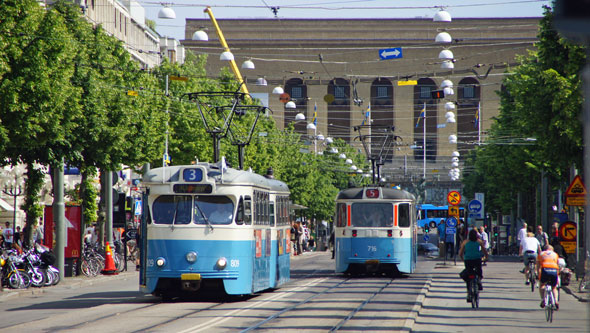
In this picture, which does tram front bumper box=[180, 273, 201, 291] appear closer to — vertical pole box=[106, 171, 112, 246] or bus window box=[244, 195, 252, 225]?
bus window box=[244, 195, 252, 225]

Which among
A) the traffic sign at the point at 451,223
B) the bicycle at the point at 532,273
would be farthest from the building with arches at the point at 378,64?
the bicycle at the point at 532,273

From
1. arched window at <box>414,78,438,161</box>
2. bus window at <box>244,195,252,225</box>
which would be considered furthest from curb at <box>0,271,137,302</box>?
arched window at <box>414,78,438,161</box>

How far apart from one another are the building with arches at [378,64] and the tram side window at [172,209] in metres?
60.0

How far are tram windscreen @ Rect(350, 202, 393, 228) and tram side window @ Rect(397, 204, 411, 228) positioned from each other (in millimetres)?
250

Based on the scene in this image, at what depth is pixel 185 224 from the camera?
63.0ft

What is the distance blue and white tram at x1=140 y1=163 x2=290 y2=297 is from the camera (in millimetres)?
19047

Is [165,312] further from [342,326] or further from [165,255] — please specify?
[342,326]

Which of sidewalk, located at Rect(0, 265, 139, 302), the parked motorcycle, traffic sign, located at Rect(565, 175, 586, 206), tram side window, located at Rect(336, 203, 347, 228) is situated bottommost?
sidewalk, located at Rect(0, 265, 139, 302)

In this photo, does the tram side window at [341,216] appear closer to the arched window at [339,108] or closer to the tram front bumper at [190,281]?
the tram front bumper at [190,281]

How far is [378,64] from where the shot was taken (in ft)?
274

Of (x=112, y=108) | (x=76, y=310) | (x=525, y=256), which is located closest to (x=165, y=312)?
(x=76, y=310)

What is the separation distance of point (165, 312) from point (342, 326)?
149 inches

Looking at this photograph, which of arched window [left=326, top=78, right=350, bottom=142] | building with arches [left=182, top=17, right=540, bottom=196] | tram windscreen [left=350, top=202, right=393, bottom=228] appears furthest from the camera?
arched window [left=326, top=78, right=350, bottom=142]

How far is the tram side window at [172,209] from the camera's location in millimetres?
19281
